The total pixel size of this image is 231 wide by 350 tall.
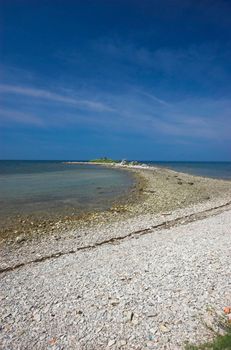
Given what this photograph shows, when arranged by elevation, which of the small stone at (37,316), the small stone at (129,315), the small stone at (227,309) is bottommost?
the small stone at (37,316)

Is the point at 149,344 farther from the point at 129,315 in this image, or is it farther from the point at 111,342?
the point at 129,315

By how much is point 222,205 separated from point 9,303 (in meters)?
17.9

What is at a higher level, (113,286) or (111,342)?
(113,286)

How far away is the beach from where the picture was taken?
5.36 metres

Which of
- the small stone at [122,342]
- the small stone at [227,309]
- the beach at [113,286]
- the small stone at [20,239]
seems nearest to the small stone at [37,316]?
the beach at [113,286]

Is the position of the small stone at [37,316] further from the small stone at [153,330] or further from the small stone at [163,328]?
the small stone at [163,328]

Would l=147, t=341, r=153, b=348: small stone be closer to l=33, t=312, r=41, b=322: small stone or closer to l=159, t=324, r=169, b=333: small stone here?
l=159, t=324, r=169, b=333: small stone

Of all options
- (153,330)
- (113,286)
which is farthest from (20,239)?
(153,330)

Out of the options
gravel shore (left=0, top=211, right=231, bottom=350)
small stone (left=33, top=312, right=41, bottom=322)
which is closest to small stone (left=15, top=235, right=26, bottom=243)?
gravel shore (left=0, top=211, right=231, bottom=350)

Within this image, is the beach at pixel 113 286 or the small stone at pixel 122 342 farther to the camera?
the beach at pixel 113 286

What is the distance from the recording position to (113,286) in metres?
7.18

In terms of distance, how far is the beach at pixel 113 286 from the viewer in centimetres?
536

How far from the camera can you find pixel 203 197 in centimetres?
2411

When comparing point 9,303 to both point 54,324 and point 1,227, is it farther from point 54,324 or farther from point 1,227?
point 1,227
